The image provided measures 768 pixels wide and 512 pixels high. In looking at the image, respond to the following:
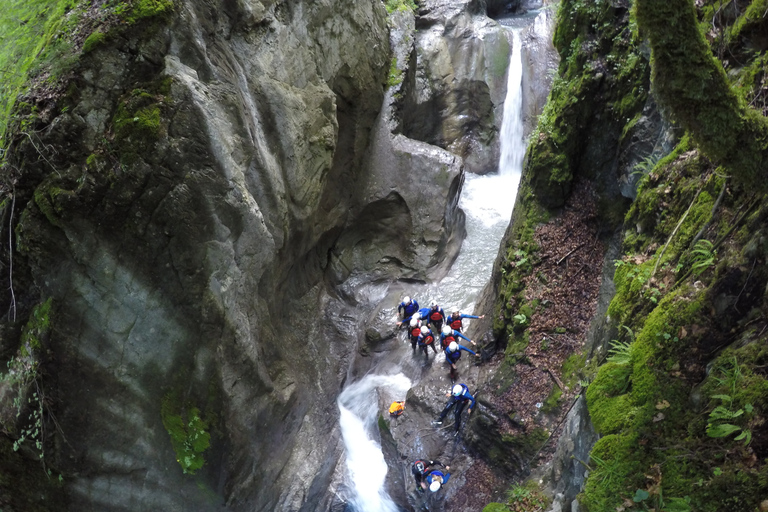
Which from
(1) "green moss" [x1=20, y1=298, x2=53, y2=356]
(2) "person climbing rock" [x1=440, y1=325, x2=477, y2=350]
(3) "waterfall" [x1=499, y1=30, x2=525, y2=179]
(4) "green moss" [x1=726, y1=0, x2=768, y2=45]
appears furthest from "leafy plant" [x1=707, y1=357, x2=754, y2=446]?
(3) "waterfall" [x1=499, y1=30, x2=525, y2=179]

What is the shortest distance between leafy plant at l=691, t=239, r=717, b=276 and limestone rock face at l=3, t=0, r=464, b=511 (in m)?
6.35

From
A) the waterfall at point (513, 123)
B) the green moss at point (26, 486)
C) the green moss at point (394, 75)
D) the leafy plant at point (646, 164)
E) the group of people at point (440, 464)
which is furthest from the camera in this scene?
the waterfall at point (513, 123)

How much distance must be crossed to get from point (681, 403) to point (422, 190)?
33.4 ft

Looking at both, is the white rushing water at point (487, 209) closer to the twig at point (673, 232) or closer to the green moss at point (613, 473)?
the twig at point (673, 232)

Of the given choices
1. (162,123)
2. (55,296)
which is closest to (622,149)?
(162,123)

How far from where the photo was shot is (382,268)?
1400 centimetres

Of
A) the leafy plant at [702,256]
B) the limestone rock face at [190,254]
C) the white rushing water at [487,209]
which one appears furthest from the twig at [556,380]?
the limestone rock face at [190,254]

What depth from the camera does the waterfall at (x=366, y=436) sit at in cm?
994

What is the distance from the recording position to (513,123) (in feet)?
57.2

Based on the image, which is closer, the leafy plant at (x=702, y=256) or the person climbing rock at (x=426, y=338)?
the leafy plant at (x=702, y=256)

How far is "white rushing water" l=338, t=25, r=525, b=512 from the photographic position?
33.7 feet

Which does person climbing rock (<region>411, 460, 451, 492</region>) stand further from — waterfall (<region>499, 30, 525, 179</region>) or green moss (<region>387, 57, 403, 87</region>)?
waterfall (<region>499, 30, 525, 179</region>)

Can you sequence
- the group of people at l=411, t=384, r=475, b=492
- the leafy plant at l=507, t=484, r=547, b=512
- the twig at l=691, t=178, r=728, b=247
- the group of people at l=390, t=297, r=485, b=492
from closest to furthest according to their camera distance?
the twig at l=691, t=178, r=728, b=247 < the leafy plant at l=507, t=484, r=547, b=512 < the group of people at l=411, t=384, r=475, b=492 < the group of people at l=390, t=297, r=485, b=492

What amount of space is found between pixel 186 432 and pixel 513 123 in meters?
14.6
